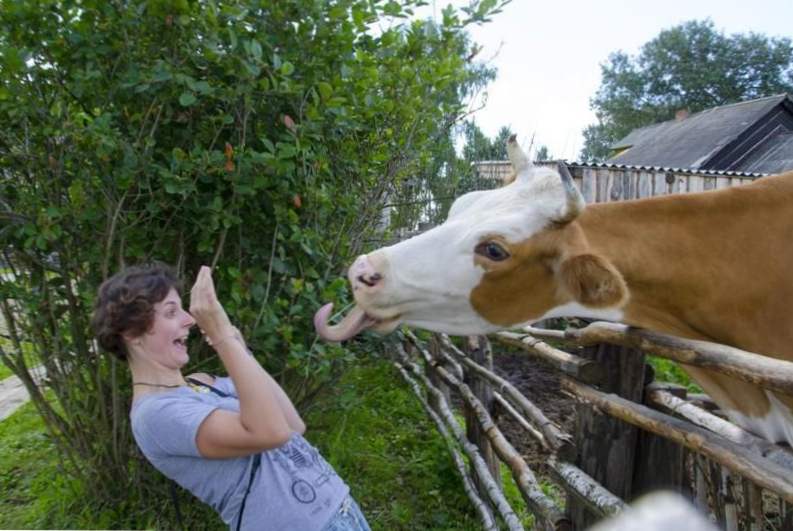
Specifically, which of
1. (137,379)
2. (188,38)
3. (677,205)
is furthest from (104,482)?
(677,205)


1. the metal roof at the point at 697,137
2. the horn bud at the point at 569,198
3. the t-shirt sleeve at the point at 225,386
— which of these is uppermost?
the metal roof at the point at 697,137

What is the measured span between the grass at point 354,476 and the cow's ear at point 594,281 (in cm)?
158

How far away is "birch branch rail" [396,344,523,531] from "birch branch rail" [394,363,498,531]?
2.1 inches

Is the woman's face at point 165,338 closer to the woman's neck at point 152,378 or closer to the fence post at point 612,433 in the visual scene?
the woman's neck at point 152,378

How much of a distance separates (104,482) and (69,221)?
1.34 meters

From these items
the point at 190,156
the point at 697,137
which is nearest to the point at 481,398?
the point at 190,156

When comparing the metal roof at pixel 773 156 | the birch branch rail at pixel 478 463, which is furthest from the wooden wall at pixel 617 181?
the metal roof at pixel 773 156

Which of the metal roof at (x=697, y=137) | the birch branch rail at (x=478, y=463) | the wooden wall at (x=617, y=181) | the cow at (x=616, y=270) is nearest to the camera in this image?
the cow at (x=616, y=270)

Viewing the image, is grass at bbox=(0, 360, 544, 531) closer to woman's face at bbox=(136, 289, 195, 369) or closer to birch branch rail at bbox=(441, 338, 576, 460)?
birch branch rail at bbox=(441, 338, 576, 460)

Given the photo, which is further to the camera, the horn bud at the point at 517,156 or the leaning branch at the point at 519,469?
the leaning branch at the point at 519,469

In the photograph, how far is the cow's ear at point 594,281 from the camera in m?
1.98

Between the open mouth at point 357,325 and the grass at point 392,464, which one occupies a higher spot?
the open mouth at point 357,325

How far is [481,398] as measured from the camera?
3.98 m

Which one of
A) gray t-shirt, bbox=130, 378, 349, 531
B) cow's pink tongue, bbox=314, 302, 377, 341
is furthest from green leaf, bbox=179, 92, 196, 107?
gray t-shirt, bbox=130, 378, 349, 531
